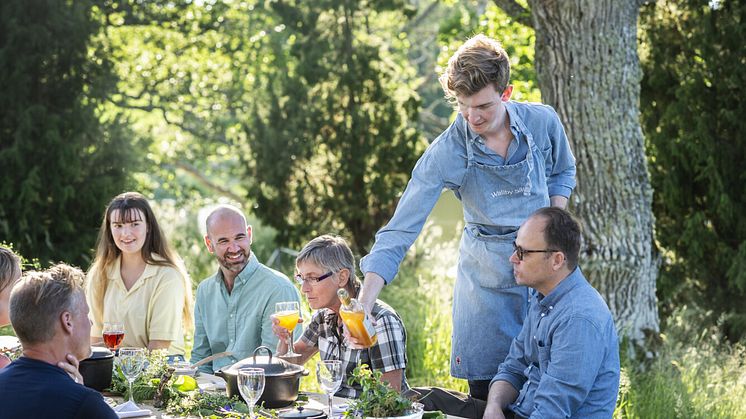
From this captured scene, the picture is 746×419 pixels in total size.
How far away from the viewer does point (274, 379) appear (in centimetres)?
347

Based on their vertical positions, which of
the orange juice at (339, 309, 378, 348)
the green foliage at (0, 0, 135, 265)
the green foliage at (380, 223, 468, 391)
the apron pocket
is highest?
the green foliage at (0, 0, 135, 265)

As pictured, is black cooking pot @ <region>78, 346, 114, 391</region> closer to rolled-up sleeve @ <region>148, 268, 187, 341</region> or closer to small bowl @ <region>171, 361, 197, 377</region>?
small bowl @ <region>171, 361, 197, 377</region>

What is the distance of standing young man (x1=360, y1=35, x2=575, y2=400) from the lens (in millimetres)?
3857

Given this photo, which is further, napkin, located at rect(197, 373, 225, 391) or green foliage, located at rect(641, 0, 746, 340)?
green foliage, located at rect(641, 0, 746, 340)

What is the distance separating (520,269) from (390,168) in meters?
8.22

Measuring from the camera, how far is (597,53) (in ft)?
22.5

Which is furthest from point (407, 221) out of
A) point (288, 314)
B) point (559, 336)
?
point (559, 336)

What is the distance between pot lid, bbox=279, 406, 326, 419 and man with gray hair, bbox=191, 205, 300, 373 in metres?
1.51

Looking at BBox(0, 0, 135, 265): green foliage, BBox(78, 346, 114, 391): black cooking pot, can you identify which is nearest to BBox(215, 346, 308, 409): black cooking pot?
BBox(78, 346, 114, 391): black cooking pot

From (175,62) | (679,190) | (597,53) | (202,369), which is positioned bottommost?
(202,369)

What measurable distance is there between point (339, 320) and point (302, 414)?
39.5 inches

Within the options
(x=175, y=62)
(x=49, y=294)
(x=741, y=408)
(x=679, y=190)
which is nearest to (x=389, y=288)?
(x=679, y=190)

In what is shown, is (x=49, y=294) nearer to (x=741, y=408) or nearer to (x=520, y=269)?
(x=520, y=269)

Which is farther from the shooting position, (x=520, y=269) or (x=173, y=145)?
(x=173, y=145)
